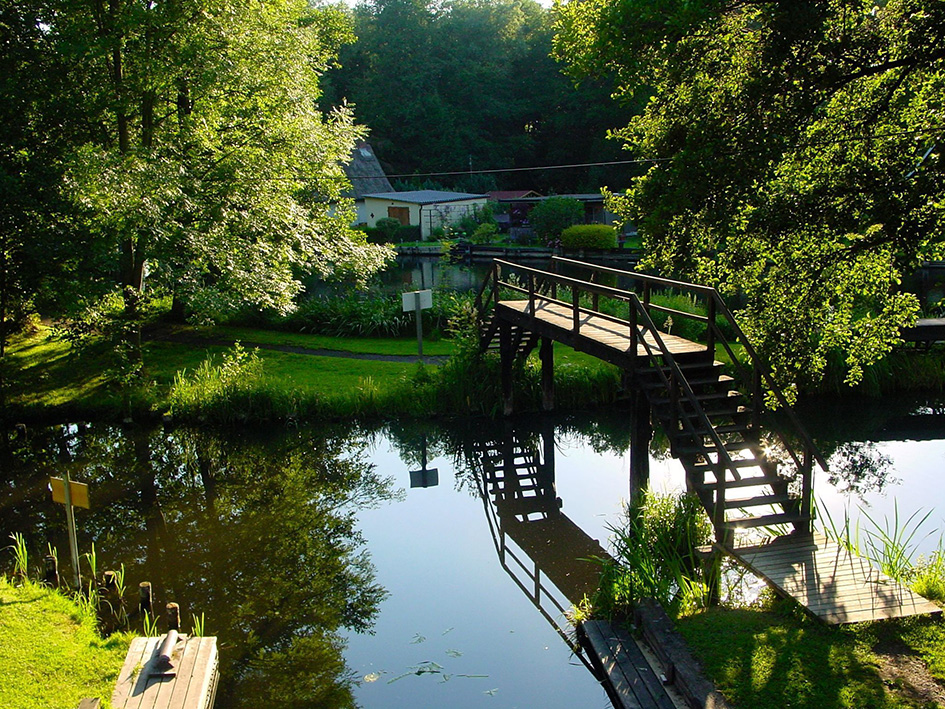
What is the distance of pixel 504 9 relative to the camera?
77250mm

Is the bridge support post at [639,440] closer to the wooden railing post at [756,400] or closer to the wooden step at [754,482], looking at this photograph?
the wooden railing post at [756,400]

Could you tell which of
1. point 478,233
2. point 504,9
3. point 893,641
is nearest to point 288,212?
point 893,641

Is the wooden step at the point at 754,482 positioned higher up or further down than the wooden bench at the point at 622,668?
higher up

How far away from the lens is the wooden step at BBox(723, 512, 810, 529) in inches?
334

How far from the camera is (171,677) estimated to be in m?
6.85

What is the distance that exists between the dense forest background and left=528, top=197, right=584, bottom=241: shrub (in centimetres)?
1788

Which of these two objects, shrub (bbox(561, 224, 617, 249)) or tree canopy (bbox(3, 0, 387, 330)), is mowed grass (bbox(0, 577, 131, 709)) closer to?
tree canopy (bbox(3, 0, 387, 330))

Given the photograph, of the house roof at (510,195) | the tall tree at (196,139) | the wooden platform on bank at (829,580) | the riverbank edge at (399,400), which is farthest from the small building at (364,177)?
the wooden platform on bank at (829,580)

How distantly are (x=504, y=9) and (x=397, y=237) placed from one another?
115 feet

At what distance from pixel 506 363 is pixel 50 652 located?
971 centimetres

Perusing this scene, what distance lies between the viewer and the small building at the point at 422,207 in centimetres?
5434

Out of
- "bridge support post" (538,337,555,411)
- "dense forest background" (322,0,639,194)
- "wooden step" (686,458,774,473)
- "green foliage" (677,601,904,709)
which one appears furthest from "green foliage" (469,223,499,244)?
"green foliage" (677,601,904,709)

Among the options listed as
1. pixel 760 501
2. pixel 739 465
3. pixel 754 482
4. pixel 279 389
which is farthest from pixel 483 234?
pixel 760 501

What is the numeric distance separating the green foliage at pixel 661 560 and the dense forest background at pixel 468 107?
2228 inches
